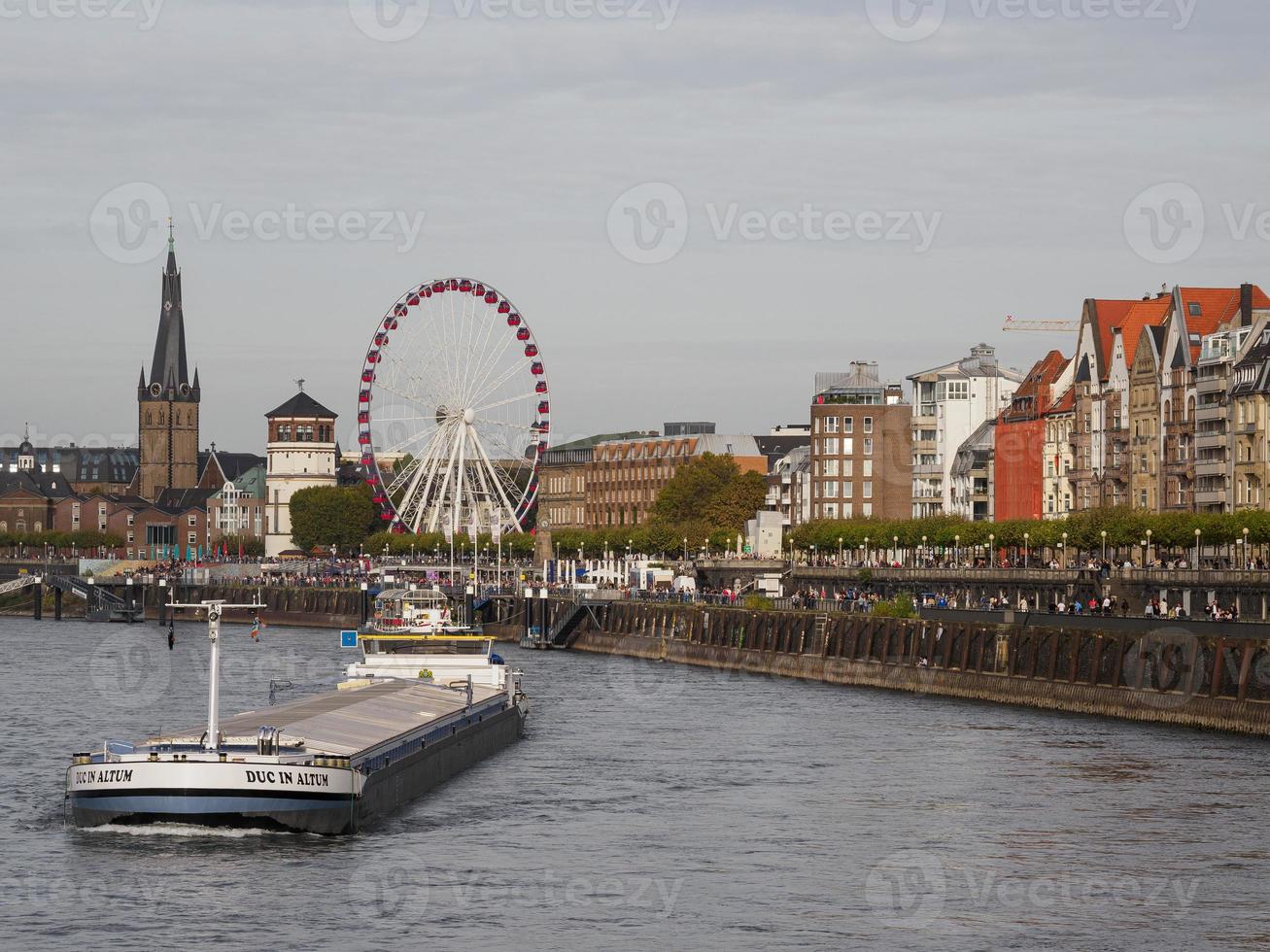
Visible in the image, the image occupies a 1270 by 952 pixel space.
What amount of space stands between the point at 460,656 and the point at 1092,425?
92.0 meters

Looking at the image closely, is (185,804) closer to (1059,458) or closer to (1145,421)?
(1145,421)

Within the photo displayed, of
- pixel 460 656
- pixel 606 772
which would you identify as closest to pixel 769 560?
pixel 460 656

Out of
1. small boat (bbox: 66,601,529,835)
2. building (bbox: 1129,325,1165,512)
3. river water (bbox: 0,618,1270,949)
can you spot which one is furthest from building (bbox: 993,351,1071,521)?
small boat (bbox: 66,601,529,835)

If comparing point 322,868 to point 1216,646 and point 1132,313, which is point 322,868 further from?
point 1132,313

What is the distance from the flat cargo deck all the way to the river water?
216 centimetres

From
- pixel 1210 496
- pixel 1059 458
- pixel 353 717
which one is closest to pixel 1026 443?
pixel 1059 458

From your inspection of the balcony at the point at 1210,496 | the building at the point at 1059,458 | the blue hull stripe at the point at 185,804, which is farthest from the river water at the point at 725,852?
the building at the point at 1059,458

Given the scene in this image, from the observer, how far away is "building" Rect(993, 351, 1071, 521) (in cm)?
18325

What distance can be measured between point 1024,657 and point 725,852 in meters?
44.9

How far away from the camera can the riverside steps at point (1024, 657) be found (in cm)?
7844

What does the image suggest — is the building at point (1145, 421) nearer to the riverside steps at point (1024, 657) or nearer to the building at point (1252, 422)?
the building at point (1252, 422)

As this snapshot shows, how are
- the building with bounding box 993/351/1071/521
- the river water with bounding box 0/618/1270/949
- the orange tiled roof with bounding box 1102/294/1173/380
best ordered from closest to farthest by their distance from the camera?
the river water with bounding box 0/618/1270/949
the orange tiled roof with bounding box 1102/294/1173/380
the building with bounding box 993/351/1071/521

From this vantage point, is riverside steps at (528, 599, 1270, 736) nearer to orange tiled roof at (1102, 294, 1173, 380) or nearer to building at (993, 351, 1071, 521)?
orange tiled roof at (1102, 294, 1173, 380)

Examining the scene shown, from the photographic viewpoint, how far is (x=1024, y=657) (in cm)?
9381
